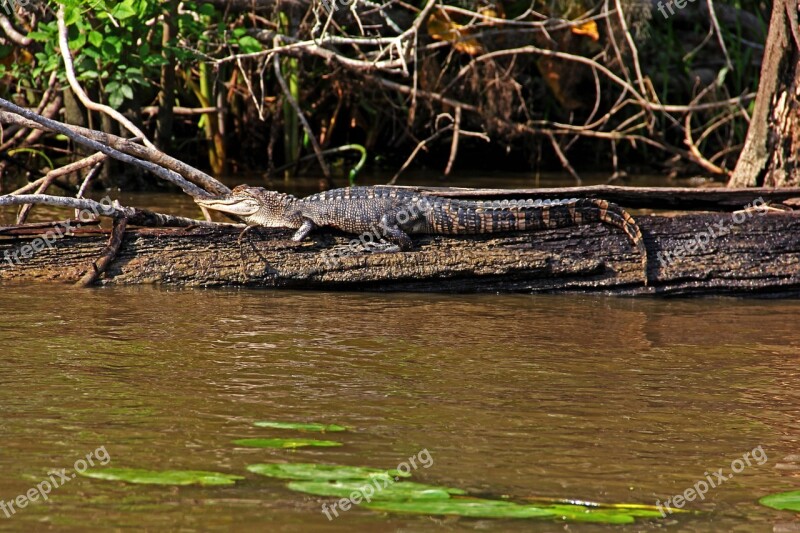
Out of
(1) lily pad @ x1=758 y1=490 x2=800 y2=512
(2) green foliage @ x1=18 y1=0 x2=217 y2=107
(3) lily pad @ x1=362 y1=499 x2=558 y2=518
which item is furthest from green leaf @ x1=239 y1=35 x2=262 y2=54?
(1) lily pad @ x1=758 y1=490 x2=800 y2=512

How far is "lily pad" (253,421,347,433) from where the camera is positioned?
3.77 meters

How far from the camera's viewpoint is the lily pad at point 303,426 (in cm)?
377

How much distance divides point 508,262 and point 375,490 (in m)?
3.40

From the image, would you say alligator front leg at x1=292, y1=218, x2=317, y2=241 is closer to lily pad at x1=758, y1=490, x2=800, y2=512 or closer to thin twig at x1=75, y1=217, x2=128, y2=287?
thin twig at x1=75, y1=217, x2=128, y2=287

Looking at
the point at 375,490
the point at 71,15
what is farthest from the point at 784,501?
the point at 71,15

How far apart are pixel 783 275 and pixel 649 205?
0.89m

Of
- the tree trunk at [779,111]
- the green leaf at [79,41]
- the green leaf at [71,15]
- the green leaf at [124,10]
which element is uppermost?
the green leaf at [124,10]

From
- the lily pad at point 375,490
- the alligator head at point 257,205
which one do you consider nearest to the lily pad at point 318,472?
the lily pad at point 375,490

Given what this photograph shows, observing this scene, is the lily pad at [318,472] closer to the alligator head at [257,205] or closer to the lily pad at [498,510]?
the lily pad at [498,510]

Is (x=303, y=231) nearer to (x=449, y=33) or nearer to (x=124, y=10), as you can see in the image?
(x=124, y=10)

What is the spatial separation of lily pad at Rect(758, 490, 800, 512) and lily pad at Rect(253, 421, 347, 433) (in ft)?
4.69

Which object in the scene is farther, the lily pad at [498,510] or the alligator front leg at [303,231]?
the alligator front leg at [303,231]

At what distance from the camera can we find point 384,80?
11445 millimetres

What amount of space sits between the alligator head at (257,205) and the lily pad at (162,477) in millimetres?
3706
